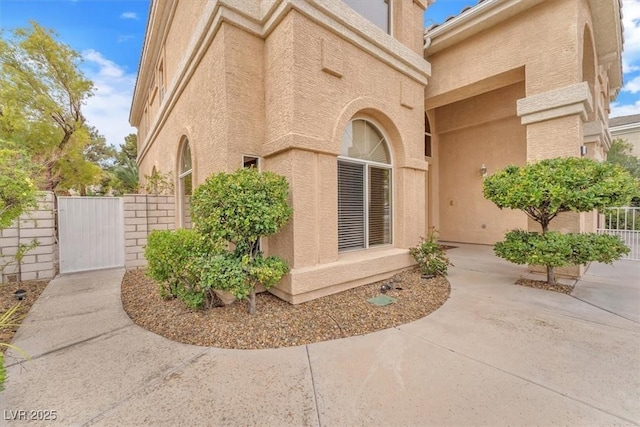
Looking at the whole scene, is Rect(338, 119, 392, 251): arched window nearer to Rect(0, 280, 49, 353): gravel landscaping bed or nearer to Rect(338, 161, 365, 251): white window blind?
Rect(338, 161, 365, 251): white window blind

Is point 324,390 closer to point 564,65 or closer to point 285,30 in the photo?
point 285,30

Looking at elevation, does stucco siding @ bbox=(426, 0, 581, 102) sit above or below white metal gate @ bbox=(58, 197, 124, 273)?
above

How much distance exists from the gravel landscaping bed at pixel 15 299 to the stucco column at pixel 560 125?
10.5 m

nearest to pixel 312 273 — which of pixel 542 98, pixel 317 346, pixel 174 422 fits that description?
pixel 317 346

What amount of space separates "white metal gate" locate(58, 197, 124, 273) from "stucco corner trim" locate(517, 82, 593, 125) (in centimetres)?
1144

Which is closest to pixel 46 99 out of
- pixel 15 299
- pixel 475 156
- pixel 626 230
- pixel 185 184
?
pixel 185 184

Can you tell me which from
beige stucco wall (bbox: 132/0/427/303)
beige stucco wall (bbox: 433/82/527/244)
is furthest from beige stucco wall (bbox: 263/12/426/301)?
beige stucco wall (bbox: 433/82/527/244)

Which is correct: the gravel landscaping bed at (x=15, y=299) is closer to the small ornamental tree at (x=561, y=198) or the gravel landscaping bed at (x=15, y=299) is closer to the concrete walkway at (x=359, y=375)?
the concrete walkway at (x=359, y=375)

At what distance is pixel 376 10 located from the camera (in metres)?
6.90

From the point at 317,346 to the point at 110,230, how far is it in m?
7.83

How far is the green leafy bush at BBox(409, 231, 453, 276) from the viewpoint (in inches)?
251

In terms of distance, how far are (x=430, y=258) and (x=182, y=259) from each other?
549 cm

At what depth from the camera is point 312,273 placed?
482cm

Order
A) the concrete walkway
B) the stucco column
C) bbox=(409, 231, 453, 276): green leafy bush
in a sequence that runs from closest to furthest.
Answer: the concrete walkway → the stucco column → bbox=(409, 231, 453, 276): green leafy bush
